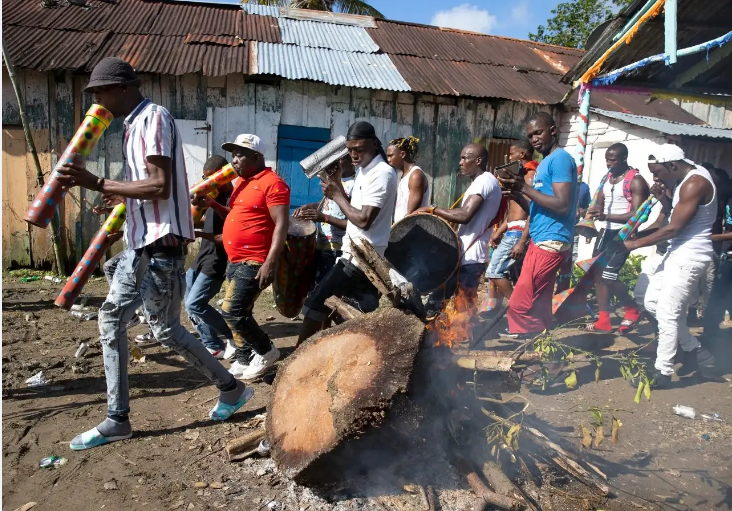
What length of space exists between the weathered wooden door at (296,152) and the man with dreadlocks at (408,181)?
360cm

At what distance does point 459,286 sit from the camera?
4.94 m

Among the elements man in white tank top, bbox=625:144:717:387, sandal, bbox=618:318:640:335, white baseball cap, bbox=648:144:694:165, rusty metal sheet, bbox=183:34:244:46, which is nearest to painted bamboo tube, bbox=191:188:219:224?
man in white tank top, bbox=625:144:717:387

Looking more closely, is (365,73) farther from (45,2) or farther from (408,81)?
(45,2)

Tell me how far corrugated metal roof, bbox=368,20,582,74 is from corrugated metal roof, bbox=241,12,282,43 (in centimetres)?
207

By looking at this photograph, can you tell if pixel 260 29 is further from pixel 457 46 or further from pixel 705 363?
pixel 705 363

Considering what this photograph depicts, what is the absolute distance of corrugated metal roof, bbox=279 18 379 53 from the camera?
9805mm

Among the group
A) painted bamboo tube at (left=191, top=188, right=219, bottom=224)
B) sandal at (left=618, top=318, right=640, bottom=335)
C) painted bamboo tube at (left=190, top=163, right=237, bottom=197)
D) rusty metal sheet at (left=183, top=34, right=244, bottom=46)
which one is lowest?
sandal at (left=618, top=318, right=640, bottom=335)

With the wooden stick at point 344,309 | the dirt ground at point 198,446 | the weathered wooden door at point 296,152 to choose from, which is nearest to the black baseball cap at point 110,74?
the wooden stick at point 344,309

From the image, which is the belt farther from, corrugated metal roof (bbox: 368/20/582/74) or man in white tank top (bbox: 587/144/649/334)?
corrugated metal roof (bbox: 368/20/582/74)

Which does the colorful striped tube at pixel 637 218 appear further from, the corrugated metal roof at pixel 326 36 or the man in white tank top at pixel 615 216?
the corrugated metal roof at pixel 326 36

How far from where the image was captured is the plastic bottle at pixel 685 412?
387 centimetres

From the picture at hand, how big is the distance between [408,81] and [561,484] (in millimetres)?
7552

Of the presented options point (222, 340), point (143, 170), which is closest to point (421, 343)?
point (143, 170)

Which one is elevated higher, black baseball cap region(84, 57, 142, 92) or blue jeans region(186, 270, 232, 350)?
black baseball cap region(84, 57, 142, 92)
